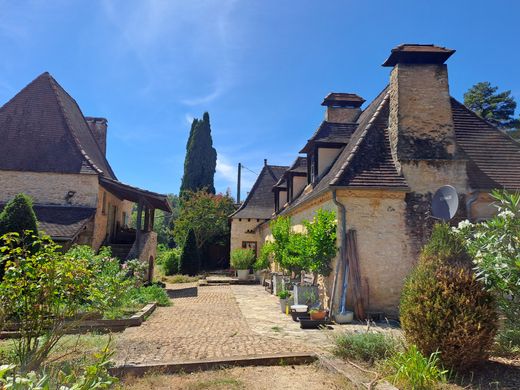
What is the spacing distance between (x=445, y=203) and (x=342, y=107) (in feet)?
28.3

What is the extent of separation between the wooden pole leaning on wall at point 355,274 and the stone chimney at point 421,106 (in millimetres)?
2544

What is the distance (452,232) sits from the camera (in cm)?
529

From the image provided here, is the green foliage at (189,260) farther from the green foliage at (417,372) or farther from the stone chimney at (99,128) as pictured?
the green foliage at (417,372)

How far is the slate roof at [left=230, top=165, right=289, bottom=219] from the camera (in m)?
24.5

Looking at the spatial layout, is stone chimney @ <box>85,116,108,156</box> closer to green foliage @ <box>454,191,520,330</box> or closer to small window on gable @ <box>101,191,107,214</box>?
small window on gable @ <box>101,191,107,214</box>

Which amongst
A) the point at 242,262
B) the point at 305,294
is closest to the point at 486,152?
the point at 305,294

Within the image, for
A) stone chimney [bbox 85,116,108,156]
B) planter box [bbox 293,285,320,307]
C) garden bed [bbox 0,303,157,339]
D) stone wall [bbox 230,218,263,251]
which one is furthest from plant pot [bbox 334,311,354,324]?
stone chimney [bbox 85,116,108,156]

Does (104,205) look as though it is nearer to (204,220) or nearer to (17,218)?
(17,218)

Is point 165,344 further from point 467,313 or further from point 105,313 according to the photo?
point 467,313

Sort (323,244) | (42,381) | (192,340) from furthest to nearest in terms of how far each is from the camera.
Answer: (323,244) < (192,340) < (42,381)

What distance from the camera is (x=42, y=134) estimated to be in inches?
606

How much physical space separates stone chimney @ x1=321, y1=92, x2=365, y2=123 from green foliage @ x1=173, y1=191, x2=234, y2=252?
14.6 metres

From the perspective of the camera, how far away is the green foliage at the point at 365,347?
532cm

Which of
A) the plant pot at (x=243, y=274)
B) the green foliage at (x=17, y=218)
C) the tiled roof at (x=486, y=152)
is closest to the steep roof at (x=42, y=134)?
the green foliage at (x=17, y=218)
